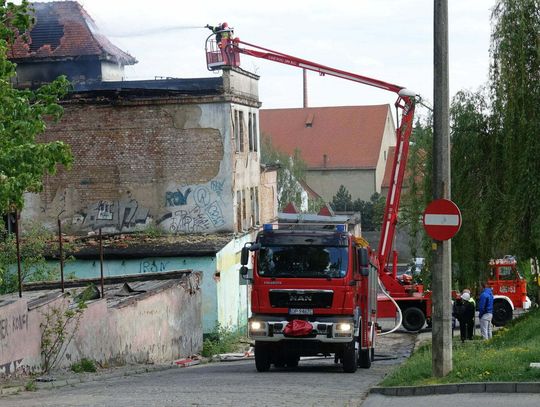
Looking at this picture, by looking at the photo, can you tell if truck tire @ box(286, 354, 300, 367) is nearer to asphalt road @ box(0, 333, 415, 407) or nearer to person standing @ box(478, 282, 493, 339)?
asphalt road @ box(0, 333, 415, 407)

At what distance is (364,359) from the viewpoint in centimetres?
2356

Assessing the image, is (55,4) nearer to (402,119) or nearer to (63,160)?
(402,119)

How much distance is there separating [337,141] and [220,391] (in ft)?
299

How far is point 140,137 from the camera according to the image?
141 feet

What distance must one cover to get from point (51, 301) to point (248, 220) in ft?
80.7

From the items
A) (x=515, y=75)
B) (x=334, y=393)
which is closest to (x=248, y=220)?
(x=515, y=75)

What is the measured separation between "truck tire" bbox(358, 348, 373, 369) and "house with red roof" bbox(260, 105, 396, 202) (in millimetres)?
78920

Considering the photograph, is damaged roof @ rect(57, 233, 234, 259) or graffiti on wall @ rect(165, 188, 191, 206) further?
graffiti on wall @ rect(165, 188, 191, 206)

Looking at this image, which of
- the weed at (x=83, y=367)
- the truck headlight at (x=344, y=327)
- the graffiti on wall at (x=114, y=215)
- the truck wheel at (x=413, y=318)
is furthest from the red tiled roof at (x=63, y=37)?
the truck headlight at (x=344, y=327)

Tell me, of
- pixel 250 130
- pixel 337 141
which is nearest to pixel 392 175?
pixel 250 130

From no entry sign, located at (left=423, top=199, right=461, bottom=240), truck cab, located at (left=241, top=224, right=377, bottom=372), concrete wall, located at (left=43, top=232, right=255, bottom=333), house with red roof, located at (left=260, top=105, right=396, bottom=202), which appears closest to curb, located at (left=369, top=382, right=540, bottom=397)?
no entry sign, located at (left=423, top=199, right=461, bottom=240)

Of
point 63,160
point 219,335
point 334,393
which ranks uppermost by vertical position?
point 63,160

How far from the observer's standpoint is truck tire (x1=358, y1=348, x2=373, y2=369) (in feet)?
76.8

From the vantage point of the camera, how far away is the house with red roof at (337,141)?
104 m
